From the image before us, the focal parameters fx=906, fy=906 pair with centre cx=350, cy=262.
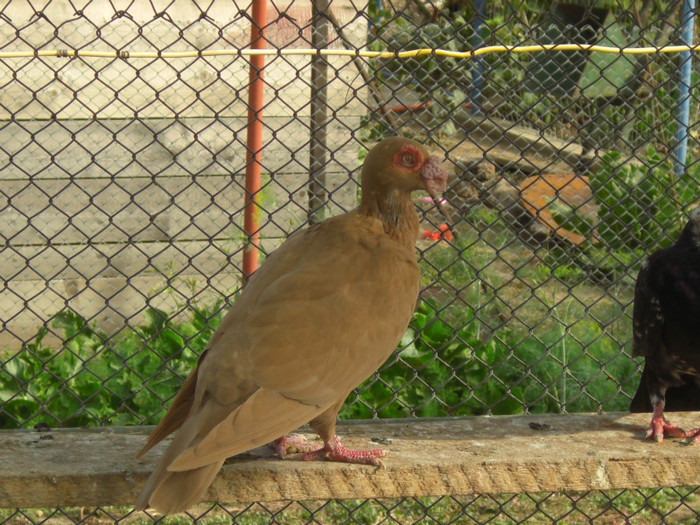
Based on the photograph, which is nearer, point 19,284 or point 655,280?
point 655,280

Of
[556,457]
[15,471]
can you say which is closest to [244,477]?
[15,471]

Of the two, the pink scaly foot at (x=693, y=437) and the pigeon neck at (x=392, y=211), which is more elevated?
the pigeon neck at (x=392, y=211)

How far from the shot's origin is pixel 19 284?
4.77 meters

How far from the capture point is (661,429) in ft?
9.34

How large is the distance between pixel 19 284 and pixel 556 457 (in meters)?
3.21

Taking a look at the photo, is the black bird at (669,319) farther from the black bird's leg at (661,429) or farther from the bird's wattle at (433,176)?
the bird's wattle at (433,176)

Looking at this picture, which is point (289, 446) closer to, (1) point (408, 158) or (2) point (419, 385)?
(1) point (408, 158)

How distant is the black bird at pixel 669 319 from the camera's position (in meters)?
2.96

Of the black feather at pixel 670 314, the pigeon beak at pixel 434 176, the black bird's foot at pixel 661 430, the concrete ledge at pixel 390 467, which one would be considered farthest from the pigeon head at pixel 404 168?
the black bird's foot at pixel 661 430

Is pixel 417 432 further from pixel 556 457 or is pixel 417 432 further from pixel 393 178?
pixel 393 178

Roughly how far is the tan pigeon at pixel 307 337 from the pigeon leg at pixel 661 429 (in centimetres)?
91

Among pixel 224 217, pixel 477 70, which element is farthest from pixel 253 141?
pixel 477 70

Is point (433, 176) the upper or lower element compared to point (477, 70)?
lower

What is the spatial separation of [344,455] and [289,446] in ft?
0.61
